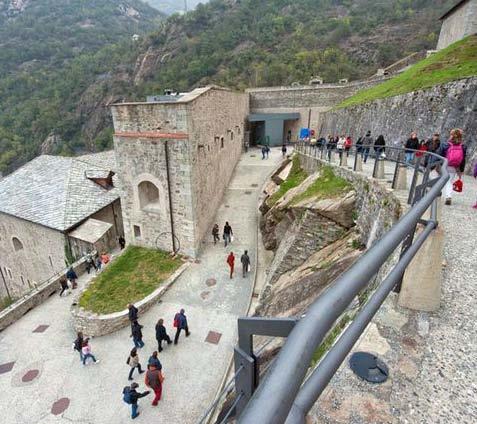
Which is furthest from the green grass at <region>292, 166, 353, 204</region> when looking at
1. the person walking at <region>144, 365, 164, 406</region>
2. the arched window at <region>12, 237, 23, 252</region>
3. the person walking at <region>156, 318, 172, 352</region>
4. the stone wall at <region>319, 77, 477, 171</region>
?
the arched window at <region>12, 237, 23, 252</region>

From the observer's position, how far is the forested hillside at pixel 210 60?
47.7 m

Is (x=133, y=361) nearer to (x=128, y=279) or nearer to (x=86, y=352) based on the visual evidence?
(x=86, y=352)

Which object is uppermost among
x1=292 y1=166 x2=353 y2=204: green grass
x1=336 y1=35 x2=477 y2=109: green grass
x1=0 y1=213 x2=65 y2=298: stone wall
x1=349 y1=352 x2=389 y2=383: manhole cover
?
x1=336 y1=35 x2=477 y2=109: green grass

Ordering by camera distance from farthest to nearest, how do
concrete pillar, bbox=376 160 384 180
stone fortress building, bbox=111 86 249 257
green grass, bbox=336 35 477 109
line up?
stone fortress building, bbox=111 86 249 257
green grass, bbox=336 35 477 109
concrete pillar, bbox=376 160 384 180

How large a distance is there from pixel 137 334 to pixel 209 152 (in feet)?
31.7

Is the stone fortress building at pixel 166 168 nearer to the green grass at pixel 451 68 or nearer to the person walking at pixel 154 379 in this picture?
the person walking at pixel 154 379

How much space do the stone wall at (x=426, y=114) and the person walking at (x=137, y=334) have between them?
39.8 feet

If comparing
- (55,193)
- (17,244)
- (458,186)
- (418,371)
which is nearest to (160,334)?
(418,371)

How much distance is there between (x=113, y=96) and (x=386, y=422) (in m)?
72.5

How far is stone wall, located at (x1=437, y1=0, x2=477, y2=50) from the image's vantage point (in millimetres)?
20578

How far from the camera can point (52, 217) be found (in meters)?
16.0

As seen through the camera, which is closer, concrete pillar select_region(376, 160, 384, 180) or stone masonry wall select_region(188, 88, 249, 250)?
concrete pillar select_region(376, 160, 384, 180)

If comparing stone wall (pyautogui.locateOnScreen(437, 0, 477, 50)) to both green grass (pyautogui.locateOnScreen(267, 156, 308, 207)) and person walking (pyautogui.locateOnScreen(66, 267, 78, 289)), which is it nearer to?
green grass (pyautogui.locateOnScreen(267, 156, 308, 207))

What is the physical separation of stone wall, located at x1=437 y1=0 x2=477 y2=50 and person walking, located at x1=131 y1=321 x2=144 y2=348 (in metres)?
28.5
